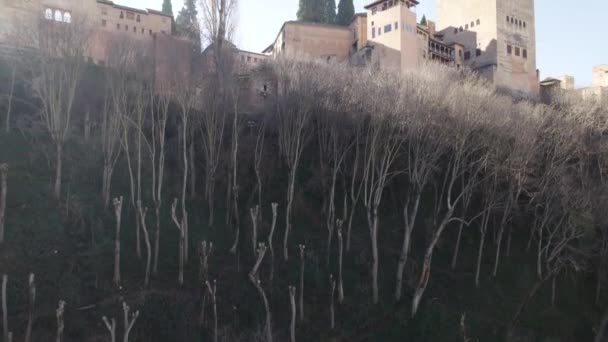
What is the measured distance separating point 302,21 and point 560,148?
112 feet

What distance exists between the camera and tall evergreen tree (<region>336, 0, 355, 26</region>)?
5822 cm

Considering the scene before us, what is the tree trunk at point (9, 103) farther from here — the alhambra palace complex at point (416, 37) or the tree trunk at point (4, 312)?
the alhambra palace complex at point (416, 37)

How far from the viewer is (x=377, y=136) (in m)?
24.1

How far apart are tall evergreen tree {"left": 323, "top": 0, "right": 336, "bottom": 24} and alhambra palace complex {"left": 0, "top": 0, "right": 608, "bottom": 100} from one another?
469cm

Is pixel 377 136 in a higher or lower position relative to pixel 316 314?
higher

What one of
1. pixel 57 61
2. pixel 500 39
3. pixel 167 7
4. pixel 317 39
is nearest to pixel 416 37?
pixel 317 39

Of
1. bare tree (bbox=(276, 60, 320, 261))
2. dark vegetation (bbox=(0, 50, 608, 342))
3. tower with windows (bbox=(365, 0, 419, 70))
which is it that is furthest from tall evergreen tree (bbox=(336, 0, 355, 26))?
bare tree (bbox=(276, 60, 320, 261))

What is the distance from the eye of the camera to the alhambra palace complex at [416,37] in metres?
47.3

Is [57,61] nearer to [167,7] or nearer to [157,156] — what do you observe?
[157,156]

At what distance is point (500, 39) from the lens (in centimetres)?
5434

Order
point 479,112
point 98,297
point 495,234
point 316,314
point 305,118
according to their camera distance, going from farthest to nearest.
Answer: point 495,234 < point 305,118 < point 479,112 < point 316,314 < point 98,297

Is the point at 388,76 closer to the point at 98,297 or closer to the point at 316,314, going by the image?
the point at 316,314

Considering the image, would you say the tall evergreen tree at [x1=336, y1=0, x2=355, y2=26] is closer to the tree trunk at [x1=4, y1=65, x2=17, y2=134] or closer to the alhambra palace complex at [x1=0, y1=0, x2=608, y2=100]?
the alhambra palace complex at [x1=0, y1=0, x2=608, y2=100]

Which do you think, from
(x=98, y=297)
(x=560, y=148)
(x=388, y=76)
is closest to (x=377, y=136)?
(x=388, y=76)
